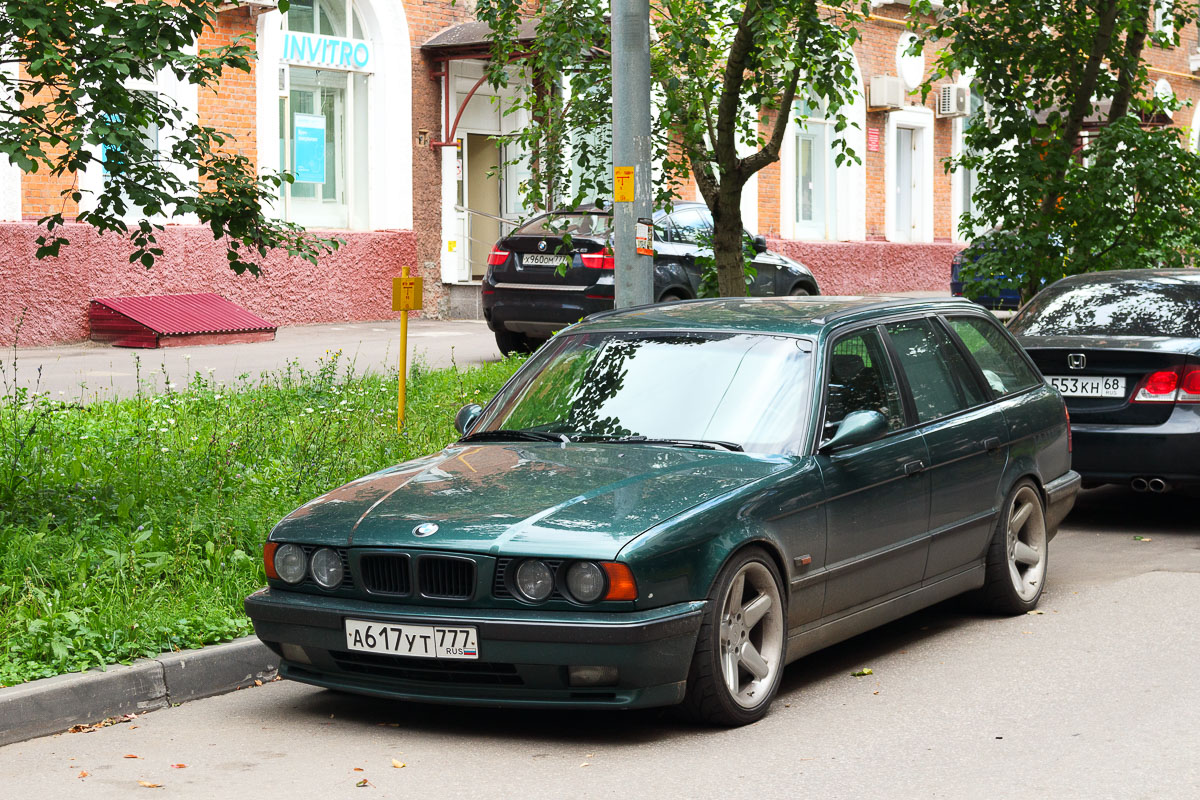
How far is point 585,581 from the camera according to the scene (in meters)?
5.18

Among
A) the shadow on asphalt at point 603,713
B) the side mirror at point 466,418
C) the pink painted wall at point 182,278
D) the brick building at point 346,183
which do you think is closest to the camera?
the shadow on asphalt at point 603,713

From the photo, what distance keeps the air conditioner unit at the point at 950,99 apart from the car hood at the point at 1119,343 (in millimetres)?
24497

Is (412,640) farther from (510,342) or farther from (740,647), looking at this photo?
(510,342)

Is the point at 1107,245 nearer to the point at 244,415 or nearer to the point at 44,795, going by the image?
the point at 244,415

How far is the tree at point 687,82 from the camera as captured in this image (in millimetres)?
12203

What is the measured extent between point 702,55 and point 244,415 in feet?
14.4

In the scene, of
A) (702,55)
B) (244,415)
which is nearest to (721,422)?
(244,415)

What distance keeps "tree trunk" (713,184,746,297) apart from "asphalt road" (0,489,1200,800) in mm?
6923

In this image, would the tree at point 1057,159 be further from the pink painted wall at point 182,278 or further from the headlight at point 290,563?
the headlight at point 290,563

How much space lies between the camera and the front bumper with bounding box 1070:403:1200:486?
9.20 meters

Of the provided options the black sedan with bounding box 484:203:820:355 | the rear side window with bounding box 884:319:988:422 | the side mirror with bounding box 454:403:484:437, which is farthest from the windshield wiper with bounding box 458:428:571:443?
the black sedan with bounding box 484:203:820:355

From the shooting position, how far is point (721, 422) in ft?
20.3

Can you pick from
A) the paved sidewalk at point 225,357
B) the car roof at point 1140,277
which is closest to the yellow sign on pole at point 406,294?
the paved sidewalk at point 225,357

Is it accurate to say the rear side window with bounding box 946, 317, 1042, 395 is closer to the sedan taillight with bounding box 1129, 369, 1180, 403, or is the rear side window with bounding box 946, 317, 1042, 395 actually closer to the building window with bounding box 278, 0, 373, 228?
the sedan taillight with bounding box 1129, 369, 1180, 403
